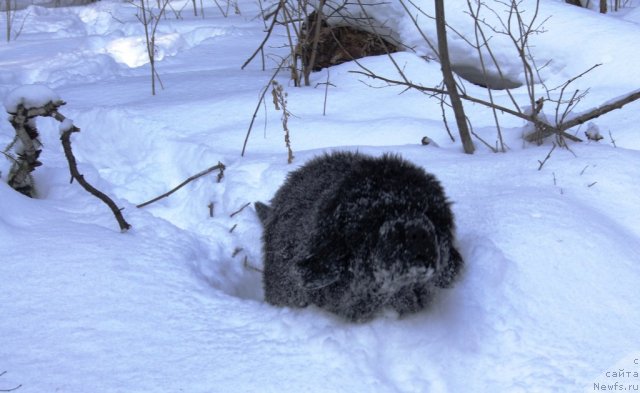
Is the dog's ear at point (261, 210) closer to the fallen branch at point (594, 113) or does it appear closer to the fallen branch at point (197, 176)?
the fallen branch at point (197, 176)

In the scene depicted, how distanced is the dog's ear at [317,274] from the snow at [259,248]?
0.18 meters

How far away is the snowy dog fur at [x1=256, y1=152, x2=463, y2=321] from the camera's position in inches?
75.4

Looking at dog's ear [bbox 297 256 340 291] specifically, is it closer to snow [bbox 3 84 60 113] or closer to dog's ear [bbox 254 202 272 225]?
dog's ear [bbox 254 202 272 225]

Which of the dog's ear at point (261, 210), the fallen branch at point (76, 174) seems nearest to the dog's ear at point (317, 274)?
the dog's ear at point (261, 210)

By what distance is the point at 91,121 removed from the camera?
4129 mm

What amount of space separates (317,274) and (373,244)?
0.22m

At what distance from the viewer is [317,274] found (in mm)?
2047

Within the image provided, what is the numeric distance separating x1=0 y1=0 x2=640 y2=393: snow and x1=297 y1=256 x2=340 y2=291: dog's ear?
0.18m

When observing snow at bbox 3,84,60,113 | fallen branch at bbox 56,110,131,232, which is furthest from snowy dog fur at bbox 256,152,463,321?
snow at bbox 3,84,60,113

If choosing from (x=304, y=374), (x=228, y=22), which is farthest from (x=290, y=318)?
(x=228, y=22)

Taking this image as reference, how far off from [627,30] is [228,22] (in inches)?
183

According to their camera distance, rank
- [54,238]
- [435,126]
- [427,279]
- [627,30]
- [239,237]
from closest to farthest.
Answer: [427,279] < [54,238] < [239,237] < [435,126] < [627,30]

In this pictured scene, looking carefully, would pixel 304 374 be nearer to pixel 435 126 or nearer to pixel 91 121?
pixel 435 126

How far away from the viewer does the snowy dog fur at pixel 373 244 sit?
1.91m
